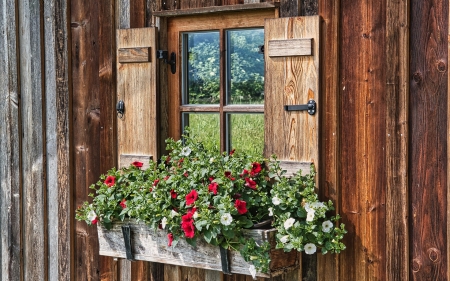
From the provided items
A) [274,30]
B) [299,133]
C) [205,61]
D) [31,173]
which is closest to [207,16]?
[205,61]

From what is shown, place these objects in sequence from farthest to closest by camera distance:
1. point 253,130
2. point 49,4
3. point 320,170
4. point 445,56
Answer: point 49,4 → point 253,130 → point 320,170 → point 445,56

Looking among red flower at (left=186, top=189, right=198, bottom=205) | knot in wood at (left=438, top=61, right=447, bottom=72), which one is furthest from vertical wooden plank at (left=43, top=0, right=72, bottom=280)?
knot in wood at (left=438, top=61, right=447, bottom=72)

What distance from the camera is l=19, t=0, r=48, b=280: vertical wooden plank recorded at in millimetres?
4648

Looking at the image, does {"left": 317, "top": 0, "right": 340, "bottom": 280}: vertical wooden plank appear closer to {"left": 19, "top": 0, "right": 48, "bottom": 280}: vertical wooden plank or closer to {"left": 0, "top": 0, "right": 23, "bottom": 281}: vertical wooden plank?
{"left": 19, "top": 0, "right": 48, "bottom": 280}: vertical wooden plank

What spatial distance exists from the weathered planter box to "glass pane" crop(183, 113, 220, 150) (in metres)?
0.56

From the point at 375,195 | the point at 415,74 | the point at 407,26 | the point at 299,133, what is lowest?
the point at 375,195

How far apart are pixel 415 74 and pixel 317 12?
573mm

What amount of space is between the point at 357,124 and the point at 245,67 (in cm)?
71

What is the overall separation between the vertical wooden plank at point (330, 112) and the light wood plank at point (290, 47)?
0.08 metres

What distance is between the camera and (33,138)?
15.5ft

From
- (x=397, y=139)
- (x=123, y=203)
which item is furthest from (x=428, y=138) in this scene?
(x=123, y=203)

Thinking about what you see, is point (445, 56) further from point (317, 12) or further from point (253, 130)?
point (253, 130)

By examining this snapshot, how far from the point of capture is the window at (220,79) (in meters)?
3.88

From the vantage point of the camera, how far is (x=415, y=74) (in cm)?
336
